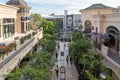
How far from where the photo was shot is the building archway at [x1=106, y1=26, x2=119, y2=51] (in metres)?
27.7

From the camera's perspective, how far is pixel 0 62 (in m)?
16.9

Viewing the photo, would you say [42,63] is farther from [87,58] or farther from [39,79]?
[39,79]

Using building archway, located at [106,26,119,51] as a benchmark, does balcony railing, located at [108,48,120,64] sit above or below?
below

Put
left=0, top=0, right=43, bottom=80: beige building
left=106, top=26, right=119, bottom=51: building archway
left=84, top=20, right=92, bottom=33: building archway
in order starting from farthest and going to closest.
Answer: left=84, top=20, right=92, bottom=33: building archway, left=106, top=26, right=119, bottom=51: building archway, left=0, top=0, right=43, bottom=80: beige building

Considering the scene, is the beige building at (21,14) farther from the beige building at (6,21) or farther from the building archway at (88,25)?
the building archway at (88,25)

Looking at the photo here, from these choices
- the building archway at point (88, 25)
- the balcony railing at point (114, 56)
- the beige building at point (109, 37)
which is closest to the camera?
the balcony railing at point (114, 56)

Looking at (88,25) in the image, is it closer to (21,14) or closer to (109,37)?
(21,14)

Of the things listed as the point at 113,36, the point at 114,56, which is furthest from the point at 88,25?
the point at 114,56

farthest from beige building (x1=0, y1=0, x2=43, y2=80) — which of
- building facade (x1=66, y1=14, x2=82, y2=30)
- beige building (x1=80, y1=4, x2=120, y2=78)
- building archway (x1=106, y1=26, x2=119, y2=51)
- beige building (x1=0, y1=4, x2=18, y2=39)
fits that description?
building facade (x1=66, y1=14, x2=82, y2=30)

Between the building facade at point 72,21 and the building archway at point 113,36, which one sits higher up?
the building facade at point 72,21

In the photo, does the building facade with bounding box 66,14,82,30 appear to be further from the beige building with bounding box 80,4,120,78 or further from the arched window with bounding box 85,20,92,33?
the beige building with bounding box 80,4,120,78

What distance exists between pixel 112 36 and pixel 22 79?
18403 millimetres

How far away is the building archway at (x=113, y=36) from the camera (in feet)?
90.7

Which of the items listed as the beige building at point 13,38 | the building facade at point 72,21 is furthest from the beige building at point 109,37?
the building facade at point 72,21
